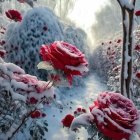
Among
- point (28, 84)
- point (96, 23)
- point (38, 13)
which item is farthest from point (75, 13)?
point (28, 84)

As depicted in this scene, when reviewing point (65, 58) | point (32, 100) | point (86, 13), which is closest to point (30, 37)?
point (32, 100)

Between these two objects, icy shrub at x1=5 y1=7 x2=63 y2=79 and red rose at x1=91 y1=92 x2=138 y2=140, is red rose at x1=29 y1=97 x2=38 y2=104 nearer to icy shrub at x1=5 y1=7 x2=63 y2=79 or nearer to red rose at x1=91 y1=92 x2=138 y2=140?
red rose at x1=91 y1=92 x2=138 y2=140

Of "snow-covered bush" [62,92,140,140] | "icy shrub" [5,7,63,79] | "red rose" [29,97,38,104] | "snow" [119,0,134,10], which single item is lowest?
"icy shrub" [5,7,63,79]

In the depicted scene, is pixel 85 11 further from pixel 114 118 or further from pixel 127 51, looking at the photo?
pixel 114 118

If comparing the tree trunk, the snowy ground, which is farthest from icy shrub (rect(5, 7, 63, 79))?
the tree trunk

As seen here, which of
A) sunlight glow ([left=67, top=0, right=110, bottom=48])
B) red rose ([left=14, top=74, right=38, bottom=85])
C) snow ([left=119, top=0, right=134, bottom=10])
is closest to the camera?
snow ([left=119, top=0, right=134, bottom=10])

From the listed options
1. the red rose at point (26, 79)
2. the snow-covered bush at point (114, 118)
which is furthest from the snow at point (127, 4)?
the red rose at point (26, 79)

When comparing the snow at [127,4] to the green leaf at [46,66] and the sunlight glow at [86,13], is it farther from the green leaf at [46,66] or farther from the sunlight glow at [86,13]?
the sunlight glow at [86,13]
